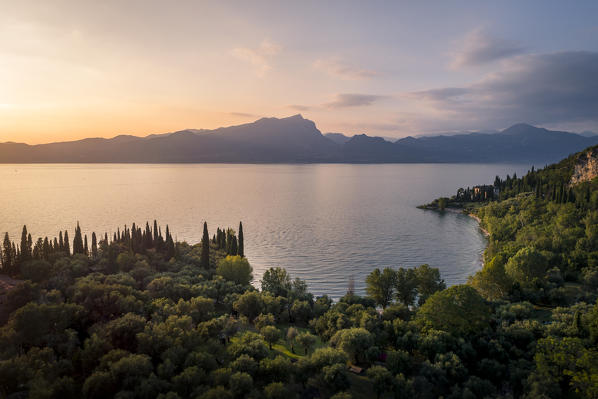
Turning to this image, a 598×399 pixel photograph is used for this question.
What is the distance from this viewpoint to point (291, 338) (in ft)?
182

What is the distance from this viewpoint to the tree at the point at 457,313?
175ft

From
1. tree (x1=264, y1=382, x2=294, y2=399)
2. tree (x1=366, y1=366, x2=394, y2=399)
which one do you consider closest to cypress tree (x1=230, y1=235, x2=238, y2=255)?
tree (x1=264, y1=382, x2=294, y2=399)

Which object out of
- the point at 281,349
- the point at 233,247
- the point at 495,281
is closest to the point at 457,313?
the point at 495,281

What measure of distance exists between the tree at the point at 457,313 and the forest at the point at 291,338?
180 millimetres

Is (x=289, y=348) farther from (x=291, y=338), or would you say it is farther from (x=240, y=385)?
(x=240, y=385)

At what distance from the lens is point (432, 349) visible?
47875mm

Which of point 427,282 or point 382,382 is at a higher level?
point 427,282

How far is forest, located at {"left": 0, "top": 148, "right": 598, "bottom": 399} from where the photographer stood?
3875 cm

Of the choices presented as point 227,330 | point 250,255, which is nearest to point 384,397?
point 227,330

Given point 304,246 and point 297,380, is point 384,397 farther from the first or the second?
point 304,246

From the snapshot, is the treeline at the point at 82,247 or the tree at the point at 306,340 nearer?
the tree at the point at 306,340

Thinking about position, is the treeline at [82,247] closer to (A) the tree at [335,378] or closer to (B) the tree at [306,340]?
(B) the tree at [306,340]

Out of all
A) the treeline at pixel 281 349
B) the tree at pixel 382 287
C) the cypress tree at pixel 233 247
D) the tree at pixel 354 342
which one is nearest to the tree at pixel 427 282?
the tree at pixel 382 287

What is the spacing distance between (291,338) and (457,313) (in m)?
27.8
